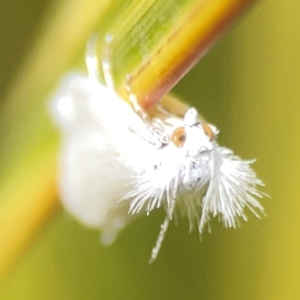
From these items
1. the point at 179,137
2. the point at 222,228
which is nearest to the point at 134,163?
the point at 179,137

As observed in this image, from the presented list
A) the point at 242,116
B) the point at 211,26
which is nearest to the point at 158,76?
the point at 211,26

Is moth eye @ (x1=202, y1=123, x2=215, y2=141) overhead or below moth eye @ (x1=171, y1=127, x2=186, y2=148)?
overhead

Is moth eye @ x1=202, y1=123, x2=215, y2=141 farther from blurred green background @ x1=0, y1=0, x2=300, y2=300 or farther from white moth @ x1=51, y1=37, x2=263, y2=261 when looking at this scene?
blurred green background @ x1=0, y1=0, x2=300, y2=300

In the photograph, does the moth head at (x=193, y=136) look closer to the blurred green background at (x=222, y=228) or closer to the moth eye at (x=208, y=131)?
the moth eye at (x=208, y=131)

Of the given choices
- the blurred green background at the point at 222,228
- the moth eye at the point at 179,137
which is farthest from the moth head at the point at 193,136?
the blurred green background at the point at 222,228

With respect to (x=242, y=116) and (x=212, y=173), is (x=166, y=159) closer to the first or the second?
(x=212, y=173)

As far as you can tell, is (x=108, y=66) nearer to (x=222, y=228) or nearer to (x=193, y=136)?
(x=193, y=136)

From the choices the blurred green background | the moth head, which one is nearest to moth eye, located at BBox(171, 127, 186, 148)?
the moth head
